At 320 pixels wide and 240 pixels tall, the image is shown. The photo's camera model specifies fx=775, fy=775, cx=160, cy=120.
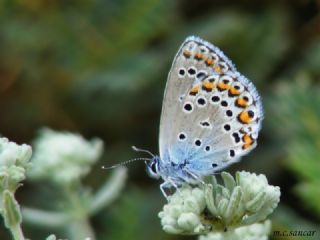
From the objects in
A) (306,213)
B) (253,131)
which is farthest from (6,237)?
(253,131)

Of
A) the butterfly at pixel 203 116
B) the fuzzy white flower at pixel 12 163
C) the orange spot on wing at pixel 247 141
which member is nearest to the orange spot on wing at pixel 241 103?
the butterfly at pixel 203 116

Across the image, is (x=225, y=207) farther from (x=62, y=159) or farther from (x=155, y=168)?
(x=62, y=159)

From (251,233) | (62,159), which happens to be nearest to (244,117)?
(251,233)

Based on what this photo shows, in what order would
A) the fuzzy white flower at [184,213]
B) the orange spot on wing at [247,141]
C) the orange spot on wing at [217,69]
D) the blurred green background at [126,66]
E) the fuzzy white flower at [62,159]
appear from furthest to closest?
1. the blurred green background at [126,66]
2. the fuzzy white flower at [62,159]
3. the orange spot on wing at [217,69]
4. the orange spot on wing at [247,141]
5. the fuzzy white flower at [184,213]

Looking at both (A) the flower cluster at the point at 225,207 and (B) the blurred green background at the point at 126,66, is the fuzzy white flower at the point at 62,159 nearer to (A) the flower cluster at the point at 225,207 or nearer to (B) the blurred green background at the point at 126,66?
(B) the blurred green background at the point at 126,66

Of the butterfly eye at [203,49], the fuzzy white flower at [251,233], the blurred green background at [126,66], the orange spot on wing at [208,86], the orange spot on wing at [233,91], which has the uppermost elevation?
the blurred green background at [126,66]

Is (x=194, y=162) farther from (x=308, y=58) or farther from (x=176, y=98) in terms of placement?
(x=308, y=58)
